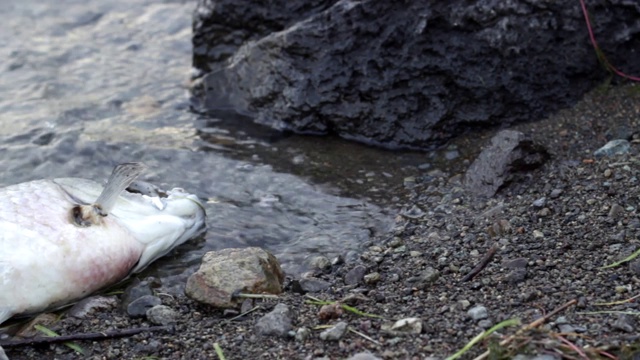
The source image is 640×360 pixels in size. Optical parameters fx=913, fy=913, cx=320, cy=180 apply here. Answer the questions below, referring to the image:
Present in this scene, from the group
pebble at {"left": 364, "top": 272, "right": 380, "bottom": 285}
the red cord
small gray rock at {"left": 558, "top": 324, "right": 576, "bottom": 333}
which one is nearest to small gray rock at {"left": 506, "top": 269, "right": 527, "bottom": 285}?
small gray rock at {"left": 558, "top": 324, "right": 576, "bottom": 333}

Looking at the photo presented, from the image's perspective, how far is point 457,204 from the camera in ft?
17.2

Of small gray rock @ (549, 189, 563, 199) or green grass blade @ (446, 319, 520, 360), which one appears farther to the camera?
small gray rock @ (549, 189, 563, 199)

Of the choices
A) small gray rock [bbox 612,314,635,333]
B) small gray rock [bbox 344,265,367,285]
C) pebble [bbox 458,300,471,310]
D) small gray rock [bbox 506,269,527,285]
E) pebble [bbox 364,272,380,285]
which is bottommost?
small gray rock [bbox 344,265,367,285]

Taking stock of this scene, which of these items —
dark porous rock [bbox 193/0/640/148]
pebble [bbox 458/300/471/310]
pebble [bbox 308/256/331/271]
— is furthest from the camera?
dark porous rock [bbox 193/0/640/148]

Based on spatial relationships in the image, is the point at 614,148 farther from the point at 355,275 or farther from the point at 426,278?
the point at 355,275

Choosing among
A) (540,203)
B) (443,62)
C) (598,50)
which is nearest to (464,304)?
(540,203)

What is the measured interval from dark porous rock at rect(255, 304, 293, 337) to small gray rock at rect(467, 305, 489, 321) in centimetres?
78

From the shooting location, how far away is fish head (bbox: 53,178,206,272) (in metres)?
4.64

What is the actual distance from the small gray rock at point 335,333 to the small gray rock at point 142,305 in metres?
0.96

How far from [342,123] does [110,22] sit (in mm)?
3211

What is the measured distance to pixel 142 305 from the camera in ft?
14.3

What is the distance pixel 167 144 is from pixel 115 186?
1796 millimetres

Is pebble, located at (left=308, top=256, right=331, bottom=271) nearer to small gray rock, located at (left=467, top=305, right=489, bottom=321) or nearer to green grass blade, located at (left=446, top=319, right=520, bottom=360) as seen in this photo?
small gray rock, located at (left=467, top=305, right=489, bottom=321)

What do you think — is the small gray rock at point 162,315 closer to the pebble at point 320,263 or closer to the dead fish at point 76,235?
the dead fish at point 76,235
